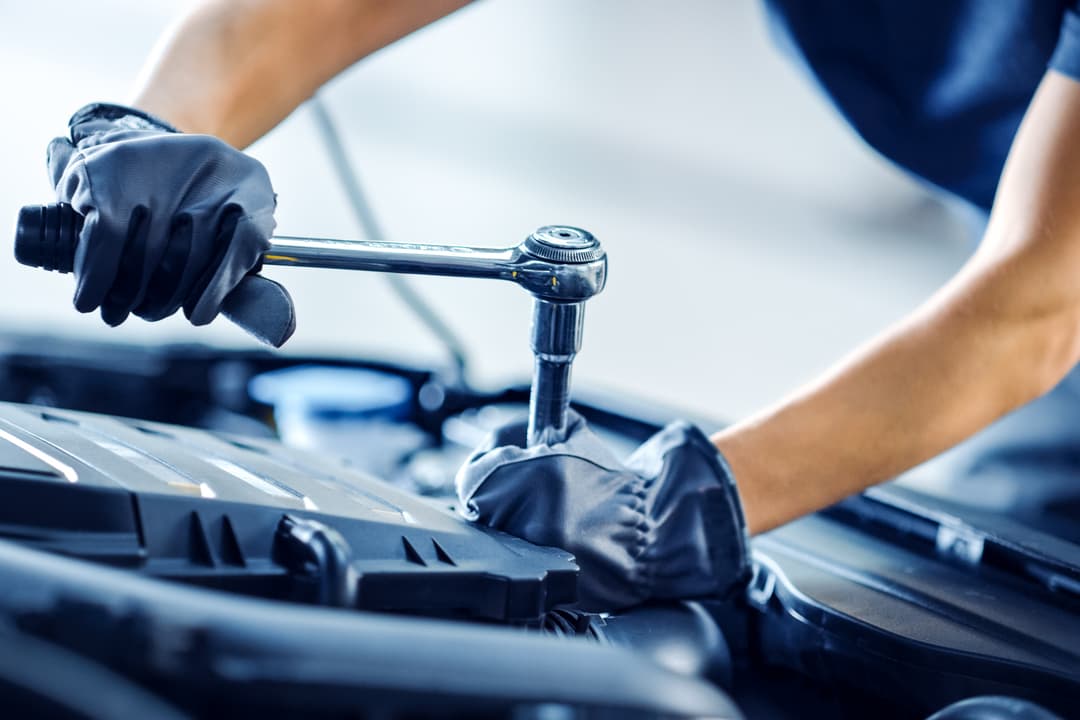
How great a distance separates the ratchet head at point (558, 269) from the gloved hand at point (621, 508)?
97mm

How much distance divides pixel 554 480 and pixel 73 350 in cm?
70

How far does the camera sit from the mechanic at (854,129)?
23.4 inches

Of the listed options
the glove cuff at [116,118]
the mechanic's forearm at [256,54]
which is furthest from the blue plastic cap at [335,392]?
the glove cuff at [116,118]

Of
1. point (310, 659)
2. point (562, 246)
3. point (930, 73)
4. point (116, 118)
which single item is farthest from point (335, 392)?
point (310, 659)

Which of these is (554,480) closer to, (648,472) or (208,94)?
(648,472)

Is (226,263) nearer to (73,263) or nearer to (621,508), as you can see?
(73,263)

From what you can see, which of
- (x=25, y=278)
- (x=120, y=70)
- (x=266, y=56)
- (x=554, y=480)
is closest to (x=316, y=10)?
(x=266, y=56)

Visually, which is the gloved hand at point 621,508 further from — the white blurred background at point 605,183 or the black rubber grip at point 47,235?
the white blurred background at point 605,183

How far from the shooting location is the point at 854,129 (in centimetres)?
122

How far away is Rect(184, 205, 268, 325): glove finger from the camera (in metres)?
0.58

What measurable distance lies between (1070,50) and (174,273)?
686mm

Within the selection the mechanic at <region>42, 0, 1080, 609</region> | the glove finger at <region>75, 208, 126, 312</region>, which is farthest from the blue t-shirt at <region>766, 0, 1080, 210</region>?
the glove finger at <region>75, 208, 126, 312</region>

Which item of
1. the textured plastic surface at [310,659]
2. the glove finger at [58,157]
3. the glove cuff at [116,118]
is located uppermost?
the glove cuff at [116,118]

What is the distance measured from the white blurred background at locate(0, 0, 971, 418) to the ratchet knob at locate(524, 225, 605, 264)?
4.99 feet
